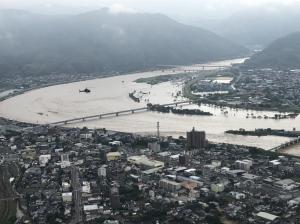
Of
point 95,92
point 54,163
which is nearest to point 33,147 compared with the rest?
point 54,163

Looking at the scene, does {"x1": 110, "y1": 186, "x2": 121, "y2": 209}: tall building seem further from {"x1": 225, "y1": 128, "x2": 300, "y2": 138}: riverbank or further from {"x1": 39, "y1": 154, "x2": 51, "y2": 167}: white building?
{"x1": 225, "y1": 128, "x2": 300, "y2": 138}: riverbank

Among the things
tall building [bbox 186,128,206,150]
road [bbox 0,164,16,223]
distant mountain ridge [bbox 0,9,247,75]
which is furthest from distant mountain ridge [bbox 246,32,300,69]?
road [bbox 0,164,16,223]

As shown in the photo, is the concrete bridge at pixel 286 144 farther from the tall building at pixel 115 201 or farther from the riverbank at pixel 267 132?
the tall building at pixel 115 201

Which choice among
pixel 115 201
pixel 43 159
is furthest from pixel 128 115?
pixel 115 201

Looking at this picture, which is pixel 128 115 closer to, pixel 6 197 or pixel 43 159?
pixel 43 159

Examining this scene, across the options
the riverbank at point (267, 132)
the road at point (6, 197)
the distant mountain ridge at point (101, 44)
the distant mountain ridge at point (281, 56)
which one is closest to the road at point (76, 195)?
the road at point (6, 197)

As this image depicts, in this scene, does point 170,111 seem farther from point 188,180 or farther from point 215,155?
point 188,180
